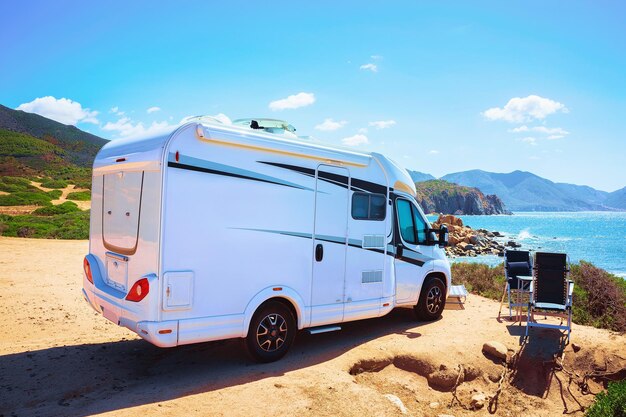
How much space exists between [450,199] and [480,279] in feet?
436

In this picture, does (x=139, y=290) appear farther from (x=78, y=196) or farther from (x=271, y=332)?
(x=78, y=196)

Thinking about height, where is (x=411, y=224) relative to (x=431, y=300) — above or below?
above

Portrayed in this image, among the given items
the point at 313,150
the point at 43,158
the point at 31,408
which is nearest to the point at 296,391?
the point at 31,408

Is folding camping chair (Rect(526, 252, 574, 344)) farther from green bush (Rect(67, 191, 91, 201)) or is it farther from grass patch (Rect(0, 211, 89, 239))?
green bush (Rect(67, 191, 91, 201))

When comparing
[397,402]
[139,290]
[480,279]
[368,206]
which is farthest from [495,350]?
[480,279]

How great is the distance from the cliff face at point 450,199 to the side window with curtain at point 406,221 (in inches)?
4298

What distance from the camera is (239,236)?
19.1 feet

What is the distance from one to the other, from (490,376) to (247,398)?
12.3 ft

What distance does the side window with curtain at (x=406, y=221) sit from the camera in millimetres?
8086

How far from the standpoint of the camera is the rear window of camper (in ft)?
23.7

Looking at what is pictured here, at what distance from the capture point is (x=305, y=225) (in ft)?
21.4

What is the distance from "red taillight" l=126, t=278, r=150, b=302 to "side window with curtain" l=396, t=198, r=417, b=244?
14.4 ft

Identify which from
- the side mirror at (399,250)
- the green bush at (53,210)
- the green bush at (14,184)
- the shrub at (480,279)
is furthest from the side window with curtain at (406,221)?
the green bush at (14,184)

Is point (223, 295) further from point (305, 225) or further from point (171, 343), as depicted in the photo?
point (305, 225)
